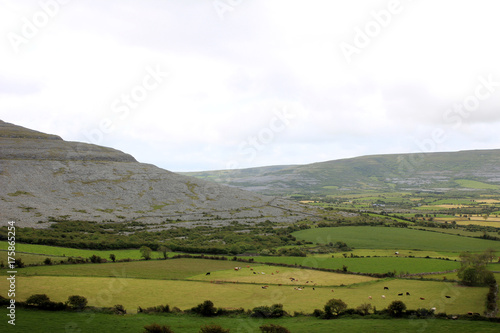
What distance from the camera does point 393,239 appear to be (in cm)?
8950

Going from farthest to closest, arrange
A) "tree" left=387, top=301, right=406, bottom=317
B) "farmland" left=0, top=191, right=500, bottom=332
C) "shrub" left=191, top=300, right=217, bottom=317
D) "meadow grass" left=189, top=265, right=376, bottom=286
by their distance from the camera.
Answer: "meadow grass" left=189, top=265, right=376, bottom=286 < "shrub" left=191, top=300, right=217, bottom=317 < "tree" left=387, top=301, right=406, bottom=317 < "farmland" left=0, top=191, right=500, bottom=332

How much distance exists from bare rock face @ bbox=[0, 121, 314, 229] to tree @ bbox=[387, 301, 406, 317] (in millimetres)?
84599

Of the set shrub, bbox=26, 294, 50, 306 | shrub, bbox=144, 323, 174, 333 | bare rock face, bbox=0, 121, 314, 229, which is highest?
bare rock face, bbox=0, 121, 314, 229

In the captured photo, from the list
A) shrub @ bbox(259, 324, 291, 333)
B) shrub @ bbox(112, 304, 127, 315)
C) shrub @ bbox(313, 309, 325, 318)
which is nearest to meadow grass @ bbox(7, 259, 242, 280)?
shrub @ bbox(112, 304, 127, 315)

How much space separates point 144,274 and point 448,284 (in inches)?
1739

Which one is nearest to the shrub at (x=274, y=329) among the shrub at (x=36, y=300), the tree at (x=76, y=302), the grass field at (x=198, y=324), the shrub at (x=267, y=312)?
the grass field at (x=198, y=324)

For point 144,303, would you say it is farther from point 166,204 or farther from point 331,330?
point 166,204

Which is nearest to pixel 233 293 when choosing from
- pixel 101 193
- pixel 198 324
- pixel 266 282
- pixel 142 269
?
pixel 266 282

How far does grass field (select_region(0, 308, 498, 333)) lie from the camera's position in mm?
28406

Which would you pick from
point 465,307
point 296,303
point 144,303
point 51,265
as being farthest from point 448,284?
point 51,265

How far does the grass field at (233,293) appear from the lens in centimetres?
3675

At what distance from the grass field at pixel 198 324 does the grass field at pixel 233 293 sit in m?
3.49

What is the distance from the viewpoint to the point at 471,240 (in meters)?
84.5
